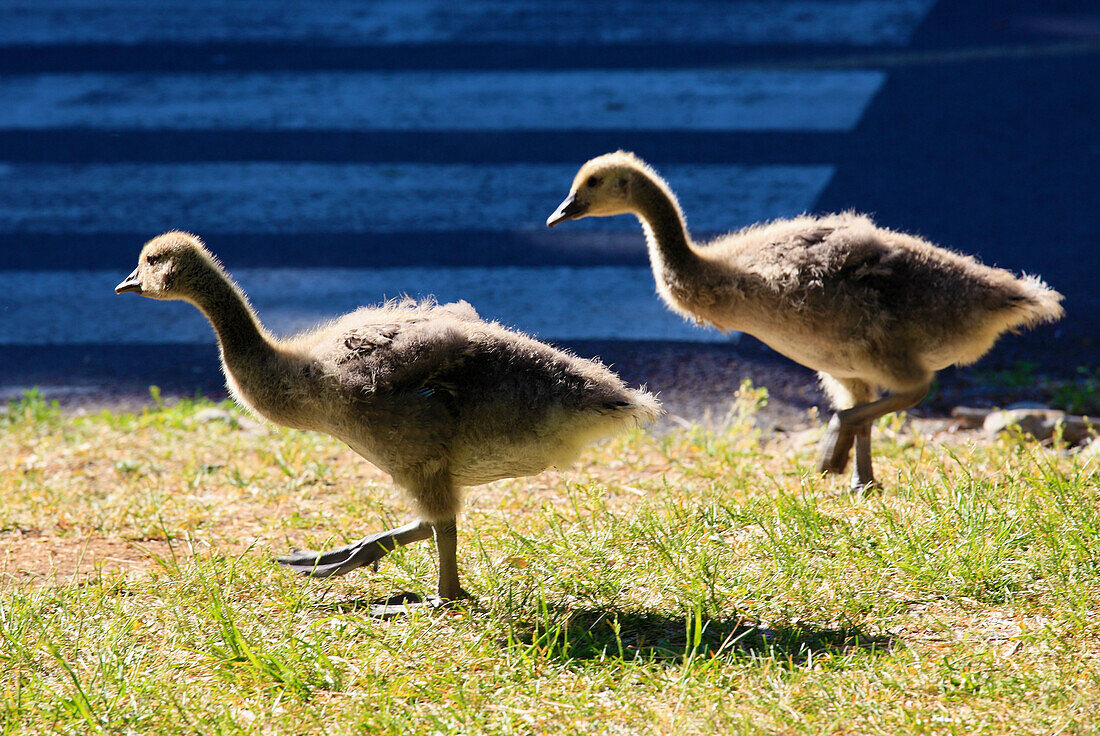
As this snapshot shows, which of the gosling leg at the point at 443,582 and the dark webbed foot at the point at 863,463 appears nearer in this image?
the gosling leg at the point at 443,582

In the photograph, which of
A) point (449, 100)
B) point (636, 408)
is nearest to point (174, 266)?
point (636, 408)

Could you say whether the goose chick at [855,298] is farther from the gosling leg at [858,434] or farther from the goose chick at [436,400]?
the goose chick at [436,400]

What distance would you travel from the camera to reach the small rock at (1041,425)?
5.29m

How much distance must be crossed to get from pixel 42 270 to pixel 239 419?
2301mm

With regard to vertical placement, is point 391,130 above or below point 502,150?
above

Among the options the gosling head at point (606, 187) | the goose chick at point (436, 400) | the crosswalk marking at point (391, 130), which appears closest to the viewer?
the goose chick at point (436, 400)

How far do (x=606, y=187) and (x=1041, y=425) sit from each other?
2.29 m

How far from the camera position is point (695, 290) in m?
4.45

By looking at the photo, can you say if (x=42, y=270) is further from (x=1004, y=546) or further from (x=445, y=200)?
(x=1004, y=546)

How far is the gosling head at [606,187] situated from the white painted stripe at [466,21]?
253 inches

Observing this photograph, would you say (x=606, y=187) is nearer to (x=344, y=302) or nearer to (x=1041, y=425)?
(x=1041, y=425)

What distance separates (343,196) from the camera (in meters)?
8.16

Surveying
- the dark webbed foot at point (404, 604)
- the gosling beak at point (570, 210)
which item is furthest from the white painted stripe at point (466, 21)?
the dark webbed foot at point (404, 604)

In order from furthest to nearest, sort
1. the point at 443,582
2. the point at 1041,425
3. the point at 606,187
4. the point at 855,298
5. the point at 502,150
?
the point at 502,150, the point at 1041,425, the point at 606,187, the point at 855,298, the point at 443,582
